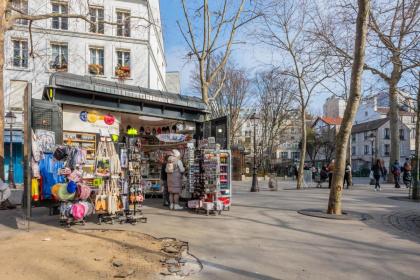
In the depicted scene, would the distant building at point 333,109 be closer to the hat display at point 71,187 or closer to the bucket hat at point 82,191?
the bucket hat at point 82,191

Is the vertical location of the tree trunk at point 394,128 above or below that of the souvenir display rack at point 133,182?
above

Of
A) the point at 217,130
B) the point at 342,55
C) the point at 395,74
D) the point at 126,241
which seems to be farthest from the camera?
the point at 395,74

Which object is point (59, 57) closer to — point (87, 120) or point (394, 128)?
point (87, 120)

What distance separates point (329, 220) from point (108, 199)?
18.6 ft

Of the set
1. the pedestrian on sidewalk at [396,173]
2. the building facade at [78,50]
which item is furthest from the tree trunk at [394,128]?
the building facade at [78,50]

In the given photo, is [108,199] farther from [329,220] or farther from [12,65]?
[12,65]

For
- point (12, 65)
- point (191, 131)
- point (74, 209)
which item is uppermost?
point (12, 65)

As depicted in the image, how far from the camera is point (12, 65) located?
27.9 meters

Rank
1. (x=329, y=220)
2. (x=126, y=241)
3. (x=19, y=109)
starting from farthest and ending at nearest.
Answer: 1. (x=19, y=109)
2. (x=329, y=220)
3. (x=126, y=241)

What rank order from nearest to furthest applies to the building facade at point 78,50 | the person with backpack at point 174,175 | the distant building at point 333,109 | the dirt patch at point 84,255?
the dirt patch at point 84,255, the person with backpack at point 174,175, the building facade at point 78,50, the distant building at point 333,109

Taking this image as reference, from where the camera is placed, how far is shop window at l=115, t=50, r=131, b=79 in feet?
95.6

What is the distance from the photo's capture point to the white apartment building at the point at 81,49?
27.4 m

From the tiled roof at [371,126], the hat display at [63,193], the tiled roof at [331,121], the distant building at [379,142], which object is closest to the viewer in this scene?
the hat display at [63,193]

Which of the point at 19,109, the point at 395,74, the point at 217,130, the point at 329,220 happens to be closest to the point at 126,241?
the point at 329,220
